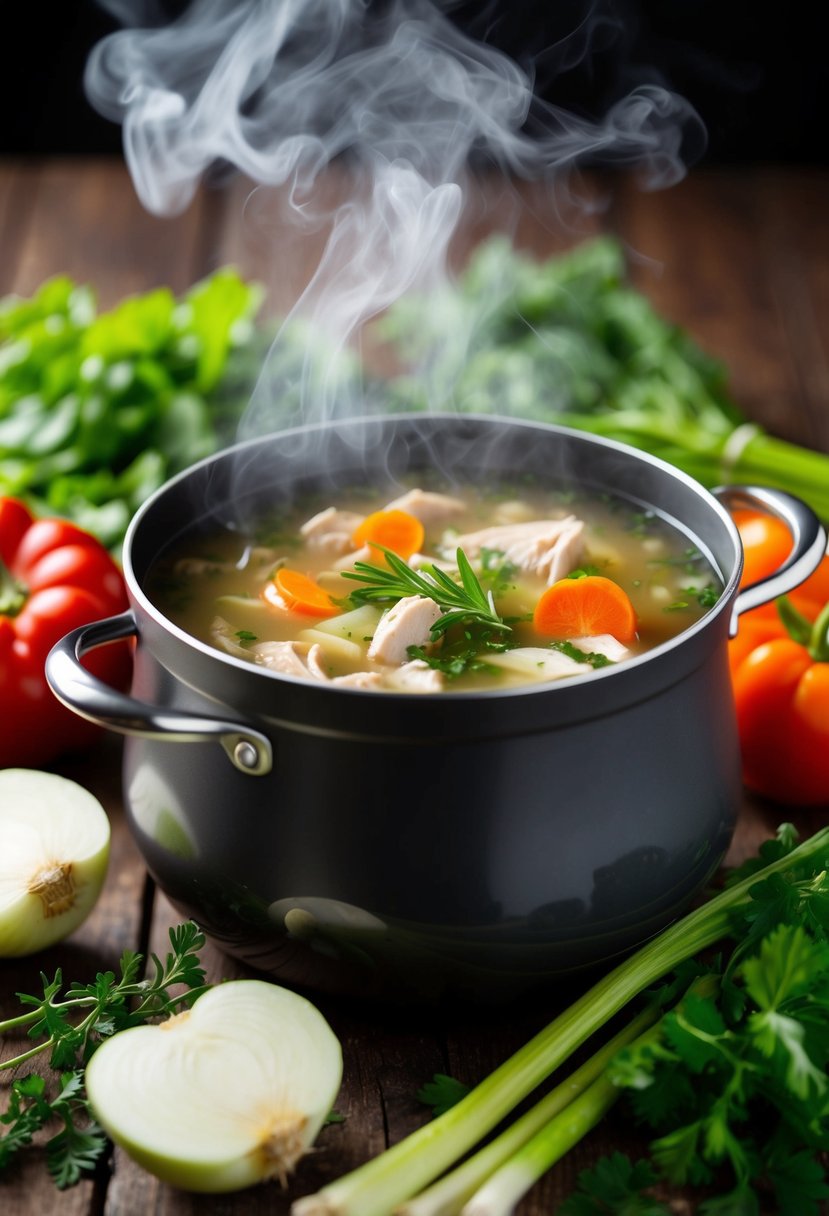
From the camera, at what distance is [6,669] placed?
2.51 meters

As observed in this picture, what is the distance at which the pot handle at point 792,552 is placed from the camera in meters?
2.06

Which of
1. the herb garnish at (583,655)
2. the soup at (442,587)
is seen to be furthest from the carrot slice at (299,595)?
the herb garnish at (583,655)

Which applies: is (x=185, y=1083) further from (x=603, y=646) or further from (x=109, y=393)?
(x=109, y=393)

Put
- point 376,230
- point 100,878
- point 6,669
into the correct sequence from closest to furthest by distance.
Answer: point 100,878 → point 6,669 → point 376,230

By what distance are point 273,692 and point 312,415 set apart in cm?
200

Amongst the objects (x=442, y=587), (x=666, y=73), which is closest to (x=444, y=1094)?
(x=442, y=587)

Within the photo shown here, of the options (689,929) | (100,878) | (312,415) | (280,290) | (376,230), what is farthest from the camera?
(280,290)

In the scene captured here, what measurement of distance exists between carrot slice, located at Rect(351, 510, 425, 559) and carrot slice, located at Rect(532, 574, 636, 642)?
0.33m

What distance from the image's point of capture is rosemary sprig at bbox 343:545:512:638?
1970 millimetres

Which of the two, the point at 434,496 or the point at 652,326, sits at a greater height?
the point at 434,496

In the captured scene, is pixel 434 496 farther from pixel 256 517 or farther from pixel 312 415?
pixel 312 415

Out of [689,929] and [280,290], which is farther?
[280,290]

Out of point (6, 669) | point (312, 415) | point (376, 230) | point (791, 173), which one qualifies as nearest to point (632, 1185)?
point (6, 669)

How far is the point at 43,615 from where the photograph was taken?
8.40 feet
